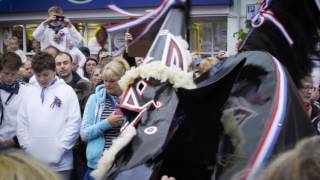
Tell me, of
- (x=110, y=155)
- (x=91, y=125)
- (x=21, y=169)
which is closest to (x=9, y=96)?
(x=91, y=125)

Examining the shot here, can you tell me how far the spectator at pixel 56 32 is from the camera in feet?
25.4

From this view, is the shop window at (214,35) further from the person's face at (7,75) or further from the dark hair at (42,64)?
the dark hair at (42,64)

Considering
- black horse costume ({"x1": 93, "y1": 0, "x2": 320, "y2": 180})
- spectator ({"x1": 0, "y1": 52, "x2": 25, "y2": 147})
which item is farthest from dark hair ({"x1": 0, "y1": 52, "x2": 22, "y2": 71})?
black horse costume ({"x1": 93, "y1": 0, "x2": 320, "y2": 180})

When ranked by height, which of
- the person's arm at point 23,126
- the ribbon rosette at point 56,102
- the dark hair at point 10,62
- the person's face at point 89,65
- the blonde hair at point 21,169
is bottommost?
the person's arm at point 23,126

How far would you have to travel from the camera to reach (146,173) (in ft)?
6.49

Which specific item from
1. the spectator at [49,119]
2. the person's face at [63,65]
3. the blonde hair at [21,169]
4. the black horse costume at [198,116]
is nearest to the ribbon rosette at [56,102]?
the spectator at [49,119]

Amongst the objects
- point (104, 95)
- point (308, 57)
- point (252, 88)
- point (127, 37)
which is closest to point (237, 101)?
point (252, 88)

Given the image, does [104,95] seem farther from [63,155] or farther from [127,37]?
[127,37]

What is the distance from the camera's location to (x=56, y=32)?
25.7ft

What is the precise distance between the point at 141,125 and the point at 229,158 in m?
0.38

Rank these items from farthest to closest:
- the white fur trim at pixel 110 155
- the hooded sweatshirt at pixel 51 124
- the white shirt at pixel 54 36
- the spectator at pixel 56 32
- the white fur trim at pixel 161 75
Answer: the white shirt at pixel 54 36 → the spectator at pixel 56 32 → the hooded sweatshirt at pixel 51 124 → the white fur trim at pixel 161 75 → the white fur trim at pixel 110 155

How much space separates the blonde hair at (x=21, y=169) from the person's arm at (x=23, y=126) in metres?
3.10

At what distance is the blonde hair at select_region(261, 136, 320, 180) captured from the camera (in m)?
1.18

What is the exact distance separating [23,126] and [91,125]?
635 mm
